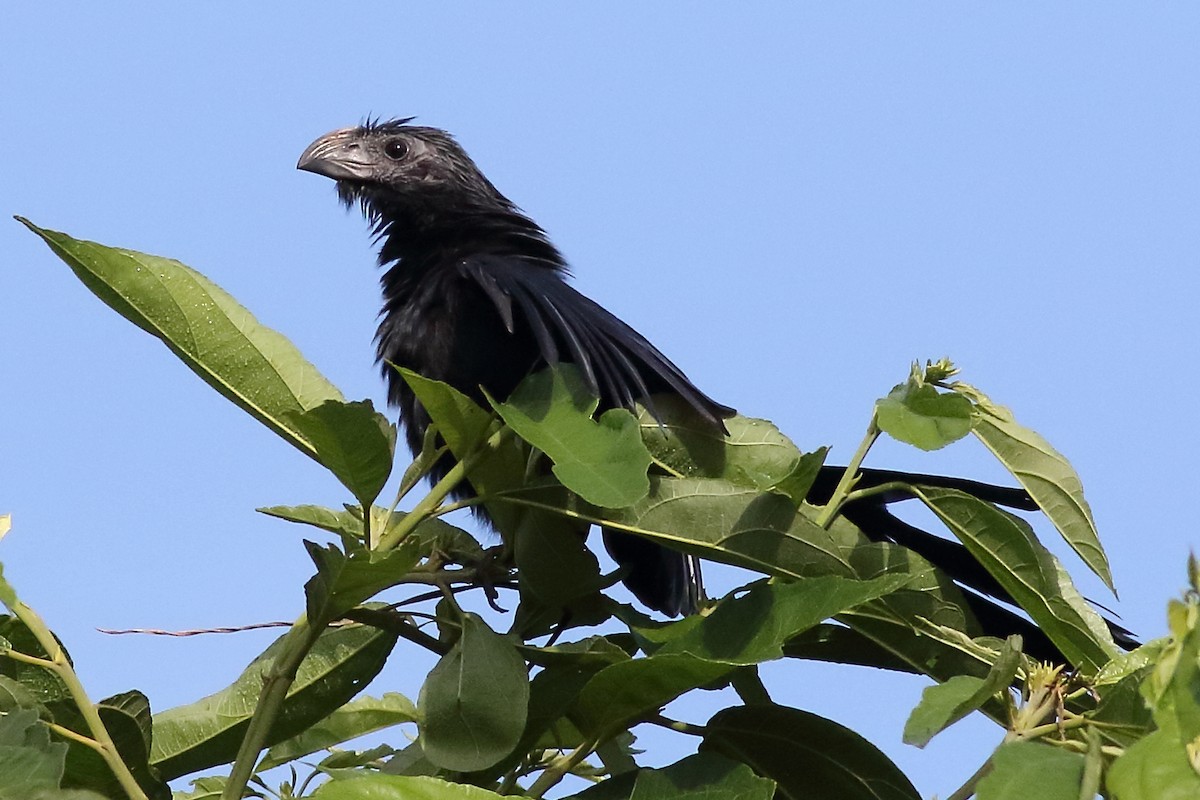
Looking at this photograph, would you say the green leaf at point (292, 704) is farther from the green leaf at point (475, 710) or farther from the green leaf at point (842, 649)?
the green leaf at point (842, 649)

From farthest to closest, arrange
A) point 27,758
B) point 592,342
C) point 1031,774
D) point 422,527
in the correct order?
1. point 592,342
2. point 422,527
3. point 27,758
4. point 1031,774

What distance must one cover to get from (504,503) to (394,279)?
1.77 metres

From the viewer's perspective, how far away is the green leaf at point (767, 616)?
170 cm

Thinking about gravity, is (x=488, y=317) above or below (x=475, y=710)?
above

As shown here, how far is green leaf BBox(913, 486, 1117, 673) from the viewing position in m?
1.92

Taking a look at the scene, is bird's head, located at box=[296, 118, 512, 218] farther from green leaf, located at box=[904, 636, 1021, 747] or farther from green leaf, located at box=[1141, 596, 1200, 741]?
green leaf, located at box=[1141, 596, 1200, 741]

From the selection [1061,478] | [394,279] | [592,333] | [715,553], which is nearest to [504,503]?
[715,553]

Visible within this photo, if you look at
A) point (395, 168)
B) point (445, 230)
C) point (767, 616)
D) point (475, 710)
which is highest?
point (395, 168)

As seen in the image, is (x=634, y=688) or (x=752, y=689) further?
(x=752, y=689)

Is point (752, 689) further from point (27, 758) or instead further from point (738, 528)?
point (27, 758)

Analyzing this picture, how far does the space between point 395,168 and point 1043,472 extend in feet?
9.11

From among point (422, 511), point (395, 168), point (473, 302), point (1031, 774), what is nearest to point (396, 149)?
point (395, 168)

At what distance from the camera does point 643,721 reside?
6.55ft

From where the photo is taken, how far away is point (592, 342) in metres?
2.66
